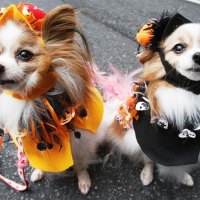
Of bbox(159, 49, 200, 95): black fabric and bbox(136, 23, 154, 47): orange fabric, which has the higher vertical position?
bbox(136, 23, 154, 47): orange fabric

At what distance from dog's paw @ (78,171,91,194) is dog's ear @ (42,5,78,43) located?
3.03ft

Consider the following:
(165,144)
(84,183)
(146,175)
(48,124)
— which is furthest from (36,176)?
(165,144)

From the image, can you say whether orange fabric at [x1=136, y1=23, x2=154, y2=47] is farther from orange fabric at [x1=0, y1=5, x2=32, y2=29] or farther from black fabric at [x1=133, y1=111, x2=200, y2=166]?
orange fabric at [x1=0, y1=5, x2=32, y2=29]

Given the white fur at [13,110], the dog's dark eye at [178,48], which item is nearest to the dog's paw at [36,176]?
the white fur at [13,110]

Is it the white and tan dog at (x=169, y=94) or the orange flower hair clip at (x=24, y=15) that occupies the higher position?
the orange flower hair clip at (x=24, y=15)

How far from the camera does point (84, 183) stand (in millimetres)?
2207

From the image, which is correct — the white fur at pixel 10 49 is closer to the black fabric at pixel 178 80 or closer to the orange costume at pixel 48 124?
the orange costume at pixel 48 124

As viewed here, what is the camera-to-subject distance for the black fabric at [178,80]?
5.75ft

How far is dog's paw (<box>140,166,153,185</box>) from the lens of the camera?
225 centimetres

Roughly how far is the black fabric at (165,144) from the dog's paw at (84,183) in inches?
17.6

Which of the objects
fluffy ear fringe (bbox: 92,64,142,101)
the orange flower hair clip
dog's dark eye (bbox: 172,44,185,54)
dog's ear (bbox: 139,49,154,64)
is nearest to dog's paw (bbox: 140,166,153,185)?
fluffy ear fringe (bbox: 92,64,142,101)

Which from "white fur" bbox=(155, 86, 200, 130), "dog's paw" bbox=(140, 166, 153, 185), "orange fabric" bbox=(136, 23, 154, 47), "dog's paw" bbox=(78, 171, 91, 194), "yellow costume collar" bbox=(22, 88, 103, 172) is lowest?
"dog's paw" bbox=(78, 171, 91, 194)

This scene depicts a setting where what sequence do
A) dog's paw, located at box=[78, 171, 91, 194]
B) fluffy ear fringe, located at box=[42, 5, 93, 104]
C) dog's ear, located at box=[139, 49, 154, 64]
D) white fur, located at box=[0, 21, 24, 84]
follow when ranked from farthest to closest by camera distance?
1. dog's paw, located at box=[78, 171, 91, 194]
2. dog's ear, located at box=[139, 49, 154, 64]
3. fluffy ear fringe, located at box=[42, 5, 93, 104]
4. white fur, located at box=[0, 21, 24, 84]

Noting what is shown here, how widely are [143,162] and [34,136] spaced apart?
32.9 inches
